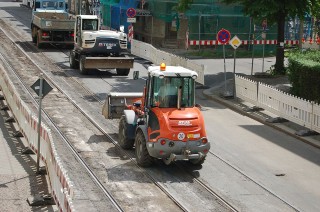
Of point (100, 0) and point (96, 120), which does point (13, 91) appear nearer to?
point (96, 120)

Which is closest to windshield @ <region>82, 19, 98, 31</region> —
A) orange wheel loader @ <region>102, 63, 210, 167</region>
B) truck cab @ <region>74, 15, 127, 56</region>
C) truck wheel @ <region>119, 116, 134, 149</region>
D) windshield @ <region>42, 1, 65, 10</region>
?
truck cab @ <region>74, 15, 127, 56</region>

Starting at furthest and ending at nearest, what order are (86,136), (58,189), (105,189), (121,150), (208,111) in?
(208,111), (86,136), (121,150), (105,189), (58,189)

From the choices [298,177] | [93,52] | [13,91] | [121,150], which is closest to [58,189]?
[121,150]

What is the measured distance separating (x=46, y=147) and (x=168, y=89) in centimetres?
349

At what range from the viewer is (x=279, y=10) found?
34.4 metres

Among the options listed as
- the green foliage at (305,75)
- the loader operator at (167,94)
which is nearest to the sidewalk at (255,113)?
the green foliage at (305,75)

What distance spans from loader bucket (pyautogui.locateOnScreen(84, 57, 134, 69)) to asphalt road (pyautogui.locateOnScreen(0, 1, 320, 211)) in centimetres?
464

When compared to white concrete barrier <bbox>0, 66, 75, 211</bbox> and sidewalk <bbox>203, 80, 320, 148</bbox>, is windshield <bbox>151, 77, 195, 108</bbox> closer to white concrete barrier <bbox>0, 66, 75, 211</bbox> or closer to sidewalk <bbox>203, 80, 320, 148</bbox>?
white concrete barrier <bbox>0, 66, 75, 211</bbox>

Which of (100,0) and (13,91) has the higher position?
(100,0)

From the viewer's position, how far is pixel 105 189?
56.6 ft

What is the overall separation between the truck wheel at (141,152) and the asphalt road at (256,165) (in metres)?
1.45

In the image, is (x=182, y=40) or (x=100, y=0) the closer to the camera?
(x=182, y=40)

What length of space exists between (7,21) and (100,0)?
8086mm

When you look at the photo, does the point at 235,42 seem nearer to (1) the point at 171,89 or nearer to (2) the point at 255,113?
(2) the point at 255,113
